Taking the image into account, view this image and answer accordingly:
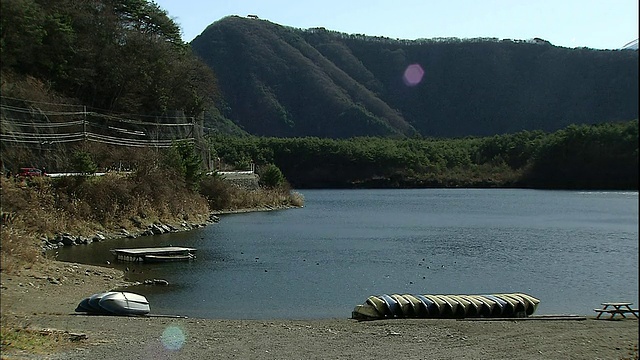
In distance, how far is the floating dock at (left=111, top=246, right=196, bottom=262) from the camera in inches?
1125

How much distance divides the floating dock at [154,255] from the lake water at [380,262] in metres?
0.47

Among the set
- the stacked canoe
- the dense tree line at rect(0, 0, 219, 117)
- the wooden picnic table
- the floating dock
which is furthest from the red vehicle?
the wooden picnic table

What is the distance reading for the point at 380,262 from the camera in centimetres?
3031

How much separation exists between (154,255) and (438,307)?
48.3ft

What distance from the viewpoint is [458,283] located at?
24859 millimetres

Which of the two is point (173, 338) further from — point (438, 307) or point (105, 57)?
point (105, 57)

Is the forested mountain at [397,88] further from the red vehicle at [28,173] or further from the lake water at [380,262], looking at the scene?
the red vehicle at [28,173]

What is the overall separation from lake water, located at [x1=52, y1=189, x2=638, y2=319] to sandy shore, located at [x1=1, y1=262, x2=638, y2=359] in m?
1.97

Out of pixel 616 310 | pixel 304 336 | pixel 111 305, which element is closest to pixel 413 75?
pixel 616 310

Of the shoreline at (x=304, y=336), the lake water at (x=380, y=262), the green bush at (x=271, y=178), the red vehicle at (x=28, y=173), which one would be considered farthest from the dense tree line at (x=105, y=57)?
the shoreline at (x=304, y=336)

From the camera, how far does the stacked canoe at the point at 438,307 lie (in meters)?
17.8

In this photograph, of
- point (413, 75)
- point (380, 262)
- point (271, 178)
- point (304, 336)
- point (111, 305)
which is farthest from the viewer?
point (413, 75)

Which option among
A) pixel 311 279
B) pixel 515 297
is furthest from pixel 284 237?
pixel 515 297

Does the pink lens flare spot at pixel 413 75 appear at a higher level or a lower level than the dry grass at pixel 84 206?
higher
